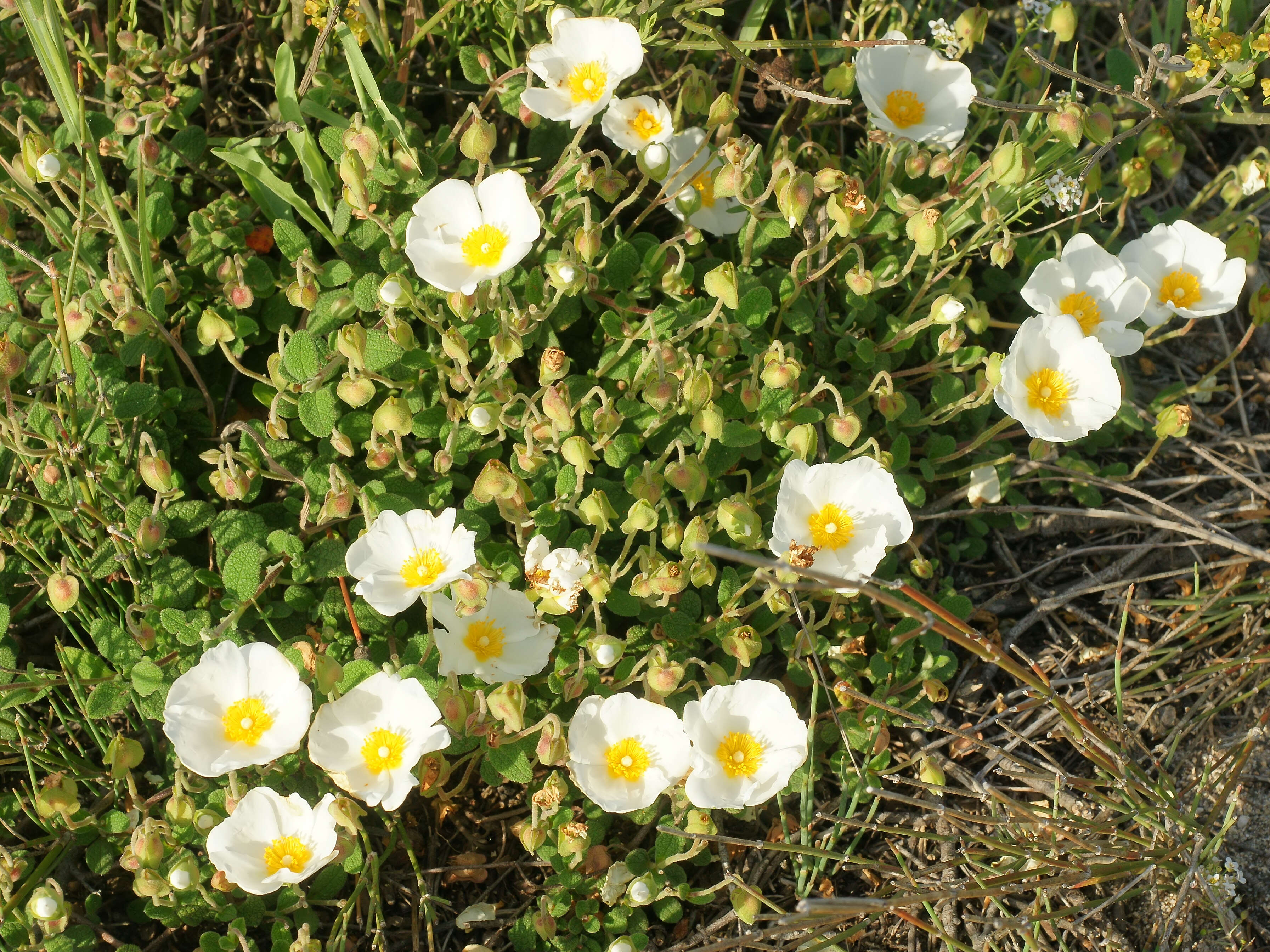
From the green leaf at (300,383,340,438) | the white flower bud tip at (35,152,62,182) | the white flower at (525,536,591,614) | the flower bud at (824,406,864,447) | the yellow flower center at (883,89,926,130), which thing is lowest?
the white flower at (525,536,591,614)

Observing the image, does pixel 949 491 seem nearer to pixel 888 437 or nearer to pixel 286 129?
pixel 888 437

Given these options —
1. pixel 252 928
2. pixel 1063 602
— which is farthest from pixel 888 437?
pixel 252 928

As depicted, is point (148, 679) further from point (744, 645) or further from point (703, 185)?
point (703, 185)

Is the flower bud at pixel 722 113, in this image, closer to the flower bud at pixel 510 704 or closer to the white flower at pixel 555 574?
the white flower at pixel 555 574

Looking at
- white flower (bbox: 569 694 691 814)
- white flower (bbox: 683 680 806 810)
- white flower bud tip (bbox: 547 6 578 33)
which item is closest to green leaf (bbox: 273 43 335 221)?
white flower bud tip (bbox: 547 6 578 33)

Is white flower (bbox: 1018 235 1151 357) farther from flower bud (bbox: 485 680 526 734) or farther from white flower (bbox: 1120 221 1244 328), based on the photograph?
flower bud (bbox: 485 680 526 734)

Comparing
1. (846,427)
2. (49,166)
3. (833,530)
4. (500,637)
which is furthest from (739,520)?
(49,166)

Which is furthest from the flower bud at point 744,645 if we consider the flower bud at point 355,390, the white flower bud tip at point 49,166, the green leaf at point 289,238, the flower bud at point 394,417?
the white flower bud tip at point 49,166
